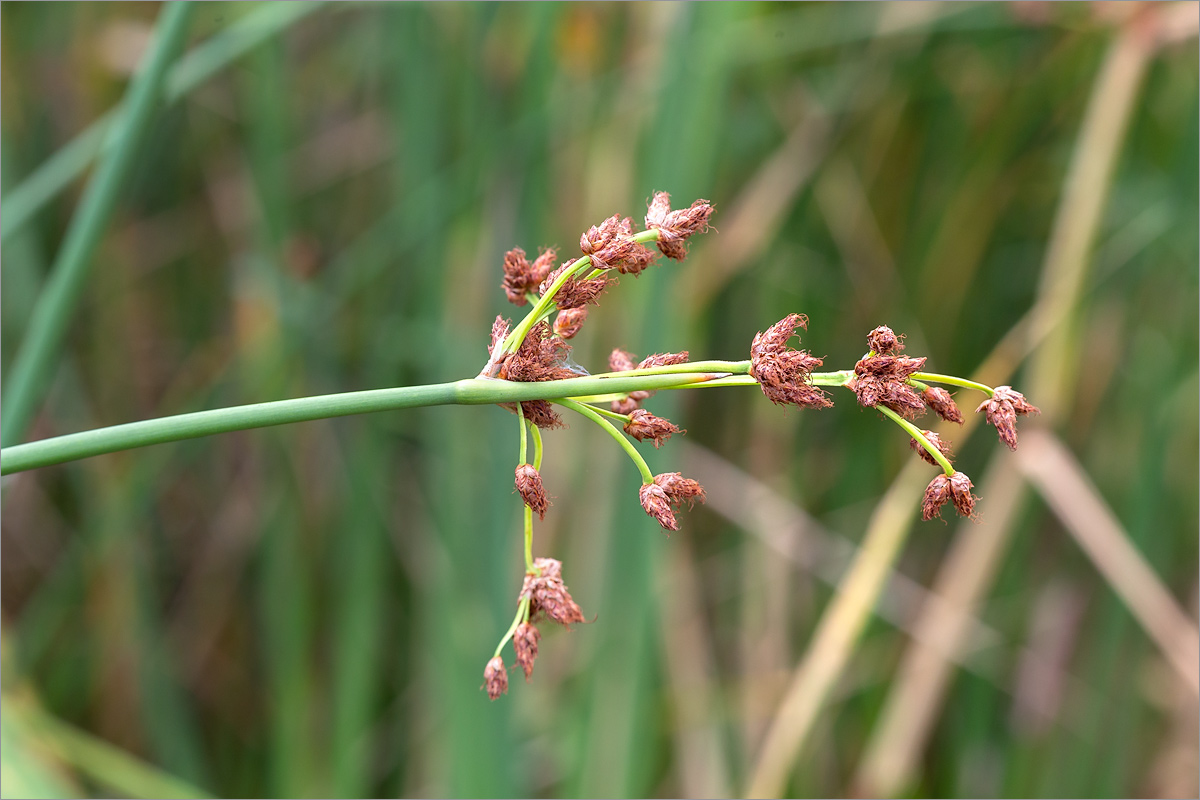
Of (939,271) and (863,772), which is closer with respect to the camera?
(863,772)

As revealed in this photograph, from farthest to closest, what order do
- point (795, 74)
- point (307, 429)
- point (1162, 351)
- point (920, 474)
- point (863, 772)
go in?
point (307, 429)
point (795, 74)
point (1162, 351)
point (863, 772)
point (920, 474)

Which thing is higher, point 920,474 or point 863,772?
point 920,474

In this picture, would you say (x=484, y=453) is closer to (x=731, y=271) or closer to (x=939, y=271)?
(x=731, y=271)

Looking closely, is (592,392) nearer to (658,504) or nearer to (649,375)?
(649,375)

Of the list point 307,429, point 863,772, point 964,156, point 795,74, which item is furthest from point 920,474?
point 307,429

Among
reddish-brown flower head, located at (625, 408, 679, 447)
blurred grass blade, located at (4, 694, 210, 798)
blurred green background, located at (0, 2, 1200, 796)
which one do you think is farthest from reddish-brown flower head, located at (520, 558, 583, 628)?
blurred grass blade, located at (4, 694, 210, 798)

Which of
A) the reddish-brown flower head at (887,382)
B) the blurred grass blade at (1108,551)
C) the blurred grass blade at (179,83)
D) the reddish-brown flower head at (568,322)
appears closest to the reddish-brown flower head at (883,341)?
the reddish-brown flower head at (887,382)

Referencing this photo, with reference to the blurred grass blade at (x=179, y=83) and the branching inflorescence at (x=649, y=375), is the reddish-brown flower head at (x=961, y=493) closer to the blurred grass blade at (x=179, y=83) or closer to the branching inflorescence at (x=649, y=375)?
the branching inflorescence at (x=649, y=375)
